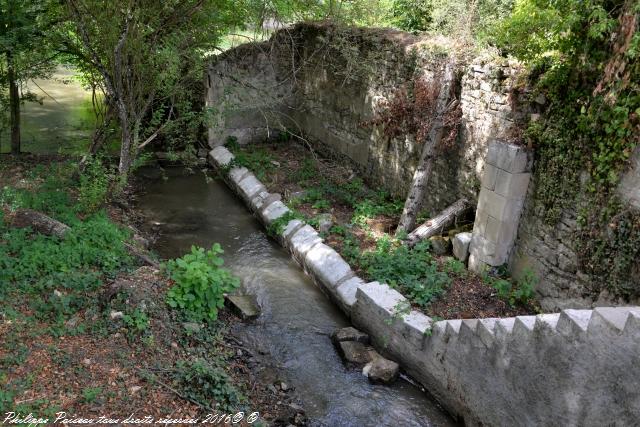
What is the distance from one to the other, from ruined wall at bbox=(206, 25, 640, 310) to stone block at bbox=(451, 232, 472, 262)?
67 cm

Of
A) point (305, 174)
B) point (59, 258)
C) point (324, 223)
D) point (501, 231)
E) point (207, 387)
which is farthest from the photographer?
point (305, 174)

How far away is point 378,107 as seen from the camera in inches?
401

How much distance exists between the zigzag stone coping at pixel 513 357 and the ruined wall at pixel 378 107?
1413 millimetres

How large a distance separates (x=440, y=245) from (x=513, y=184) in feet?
5.28

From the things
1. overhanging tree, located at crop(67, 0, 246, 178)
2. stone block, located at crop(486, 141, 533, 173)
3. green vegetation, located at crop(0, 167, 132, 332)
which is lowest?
green vegetation, located at crop(0, 167, 132, 332)

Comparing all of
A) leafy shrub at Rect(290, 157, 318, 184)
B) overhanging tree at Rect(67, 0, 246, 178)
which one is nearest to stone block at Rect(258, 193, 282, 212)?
leafy shrub at Rect(290, 157, 318, 184)

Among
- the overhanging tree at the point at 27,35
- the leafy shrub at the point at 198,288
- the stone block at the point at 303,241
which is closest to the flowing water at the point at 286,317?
the stone block at the point at 303,241

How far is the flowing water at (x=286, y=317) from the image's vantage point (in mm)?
5648

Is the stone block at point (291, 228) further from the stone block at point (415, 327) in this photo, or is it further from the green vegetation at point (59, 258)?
the stone block at point (415, 327)

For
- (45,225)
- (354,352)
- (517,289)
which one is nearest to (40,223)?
(45,225)

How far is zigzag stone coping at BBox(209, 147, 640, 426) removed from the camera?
153 inches

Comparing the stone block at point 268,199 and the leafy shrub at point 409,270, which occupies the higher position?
the leafy shrub at point 409,270

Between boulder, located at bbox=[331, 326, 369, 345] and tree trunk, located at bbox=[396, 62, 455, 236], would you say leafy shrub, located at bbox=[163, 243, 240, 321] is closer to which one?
boulder, located at bbox=[331, 326, 369, 345]

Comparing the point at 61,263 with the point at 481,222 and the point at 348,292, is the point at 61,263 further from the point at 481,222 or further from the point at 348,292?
the point at 481,222
